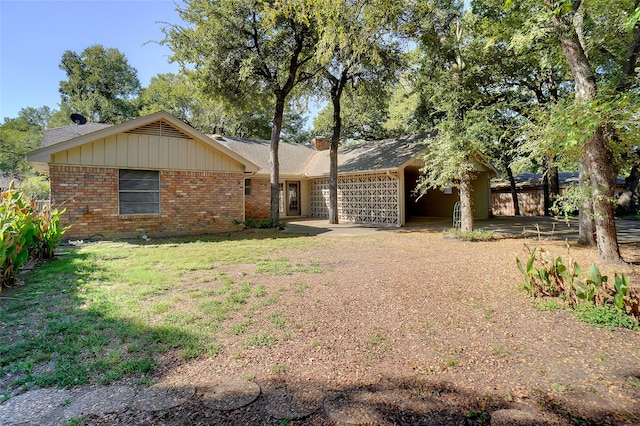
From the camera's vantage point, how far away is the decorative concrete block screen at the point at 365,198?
1464cm

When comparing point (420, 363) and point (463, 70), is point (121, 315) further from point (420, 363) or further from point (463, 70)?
point (463, 70)

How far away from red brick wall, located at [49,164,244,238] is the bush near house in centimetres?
220

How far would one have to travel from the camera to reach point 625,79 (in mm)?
6719

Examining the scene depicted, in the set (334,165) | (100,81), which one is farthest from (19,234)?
(100,81)

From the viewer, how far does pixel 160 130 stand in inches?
428

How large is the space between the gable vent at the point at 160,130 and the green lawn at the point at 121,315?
4917 millimetres

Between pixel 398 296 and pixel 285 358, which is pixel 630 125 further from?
pixel 285 358

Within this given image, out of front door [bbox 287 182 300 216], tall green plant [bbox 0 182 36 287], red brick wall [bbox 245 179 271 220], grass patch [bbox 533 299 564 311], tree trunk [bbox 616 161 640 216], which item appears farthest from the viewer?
front door [bbox 287 182 300 216]

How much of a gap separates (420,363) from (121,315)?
11.1ft

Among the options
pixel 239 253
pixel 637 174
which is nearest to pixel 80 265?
pixel 239 253

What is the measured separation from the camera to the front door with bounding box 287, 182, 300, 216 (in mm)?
19062

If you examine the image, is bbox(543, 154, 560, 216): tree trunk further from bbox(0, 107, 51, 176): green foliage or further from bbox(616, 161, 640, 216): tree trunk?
bbox(0, 107, 51, 176): green foliage

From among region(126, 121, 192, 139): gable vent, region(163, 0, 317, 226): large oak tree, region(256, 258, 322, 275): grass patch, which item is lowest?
region(256, 258, 322, 275): grass patch

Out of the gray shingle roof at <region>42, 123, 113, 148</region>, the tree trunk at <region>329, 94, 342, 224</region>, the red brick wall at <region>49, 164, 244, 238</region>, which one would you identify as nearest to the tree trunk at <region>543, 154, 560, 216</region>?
the tree trunk at <region>329, 94, 342, 224</region>
